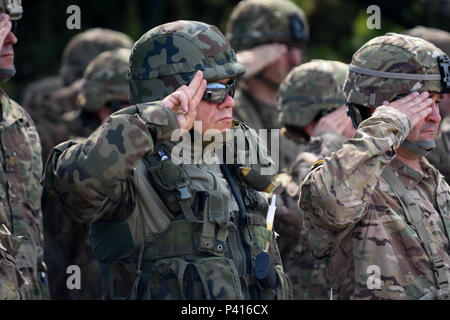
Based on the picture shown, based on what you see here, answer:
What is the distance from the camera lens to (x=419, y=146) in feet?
17.5

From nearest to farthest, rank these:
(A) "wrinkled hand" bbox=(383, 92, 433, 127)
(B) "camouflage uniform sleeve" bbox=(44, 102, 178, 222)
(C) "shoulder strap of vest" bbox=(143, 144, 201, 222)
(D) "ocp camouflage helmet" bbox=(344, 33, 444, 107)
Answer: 1. (B) "camouflage uniform sleeve" bbox=(44, 102, 178, 222)
2. (C) "shoulder strap of vest" bbox=(143, 144, 201, 222)
3. (A) "wrinkled hand" bbox=(383, 92, 433, 127)
4. (D) "ocp camouflage helmet" bbox=(344, 33, 444, 107)

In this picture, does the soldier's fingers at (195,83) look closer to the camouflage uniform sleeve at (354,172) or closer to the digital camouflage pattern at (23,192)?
the camouflage uniform sleeve at (354,172)

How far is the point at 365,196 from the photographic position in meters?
4.93

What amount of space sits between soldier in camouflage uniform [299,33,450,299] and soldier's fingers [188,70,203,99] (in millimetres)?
781

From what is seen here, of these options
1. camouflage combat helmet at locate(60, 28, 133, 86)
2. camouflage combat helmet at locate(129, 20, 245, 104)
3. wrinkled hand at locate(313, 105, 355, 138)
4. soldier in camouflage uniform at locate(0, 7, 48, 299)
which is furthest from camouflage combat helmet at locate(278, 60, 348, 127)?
camouflage combat helmet at locate(60, 28, 133, 86)

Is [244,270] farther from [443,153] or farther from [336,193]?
[443,153]

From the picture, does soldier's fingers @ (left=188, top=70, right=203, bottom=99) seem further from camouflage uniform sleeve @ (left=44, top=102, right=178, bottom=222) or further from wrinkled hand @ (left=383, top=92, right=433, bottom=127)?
wrinkled hand @ (left=383, top=92, right=433, bottom=127)

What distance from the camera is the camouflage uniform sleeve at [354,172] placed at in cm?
489

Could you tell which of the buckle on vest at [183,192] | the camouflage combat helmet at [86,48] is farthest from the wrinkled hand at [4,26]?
the camouflage combat helmet at [86,48]

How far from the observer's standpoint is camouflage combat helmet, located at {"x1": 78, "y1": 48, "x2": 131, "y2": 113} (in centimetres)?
812

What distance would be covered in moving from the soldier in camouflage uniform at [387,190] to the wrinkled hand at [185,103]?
770mm

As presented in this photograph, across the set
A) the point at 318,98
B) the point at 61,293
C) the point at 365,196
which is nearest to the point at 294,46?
the point at 318,98

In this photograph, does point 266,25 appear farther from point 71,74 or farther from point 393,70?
point 393,70
